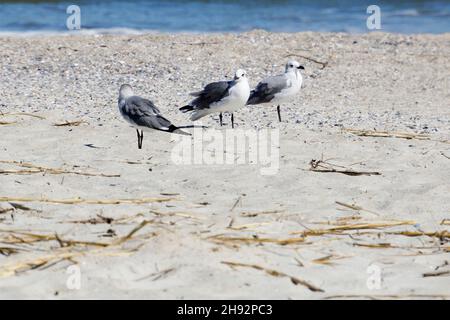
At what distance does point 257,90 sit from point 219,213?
364 cm

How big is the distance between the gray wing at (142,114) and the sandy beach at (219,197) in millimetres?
219

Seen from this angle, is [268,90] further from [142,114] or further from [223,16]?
[223,16]

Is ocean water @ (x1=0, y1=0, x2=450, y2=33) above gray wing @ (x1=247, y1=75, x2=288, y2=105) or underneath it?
above

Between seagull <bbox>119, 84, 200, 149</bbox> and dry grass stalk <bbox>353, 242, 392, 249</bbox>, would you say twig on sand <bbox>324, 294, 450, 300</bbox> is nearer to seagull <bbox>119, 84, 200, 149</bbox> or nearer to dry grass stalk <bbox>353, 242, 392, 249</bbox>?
dry grass stalk <bbox>353, 242, 392, 249</bbox>

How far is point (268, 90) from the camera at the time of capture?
8.72m

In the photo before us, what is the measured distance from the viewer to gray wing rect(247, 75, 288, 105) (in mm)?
8711

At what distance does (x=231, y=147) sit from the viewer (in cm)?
732

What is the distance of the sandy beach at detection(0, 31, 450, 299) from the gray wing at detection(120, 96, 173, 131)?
219 millimetres

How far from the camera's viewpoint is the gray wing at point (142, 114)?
7031mm

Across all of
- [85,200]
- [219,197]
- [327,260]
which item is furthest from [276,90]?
[327,260]

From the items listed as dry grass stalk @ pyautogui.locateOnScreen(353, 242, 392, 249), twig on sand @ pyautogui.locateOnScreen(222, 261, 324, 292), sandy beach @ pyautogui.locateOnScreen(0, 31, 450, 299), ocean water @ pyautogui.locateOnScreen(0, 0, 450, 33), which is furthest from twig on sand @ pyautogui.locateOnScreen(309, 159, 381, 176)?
ocean water @ pyautogui.locateOnScreen(0, 0, 450, 33)

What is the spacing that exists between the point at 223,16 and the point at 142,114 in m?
13.5

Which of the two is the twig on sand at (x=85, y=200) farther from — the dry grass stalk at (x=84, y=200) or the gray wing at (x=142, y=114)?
the gray wing at (x=142, y=114)

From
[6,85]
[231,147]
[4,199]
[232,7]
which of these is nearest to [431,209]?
[231,147]
